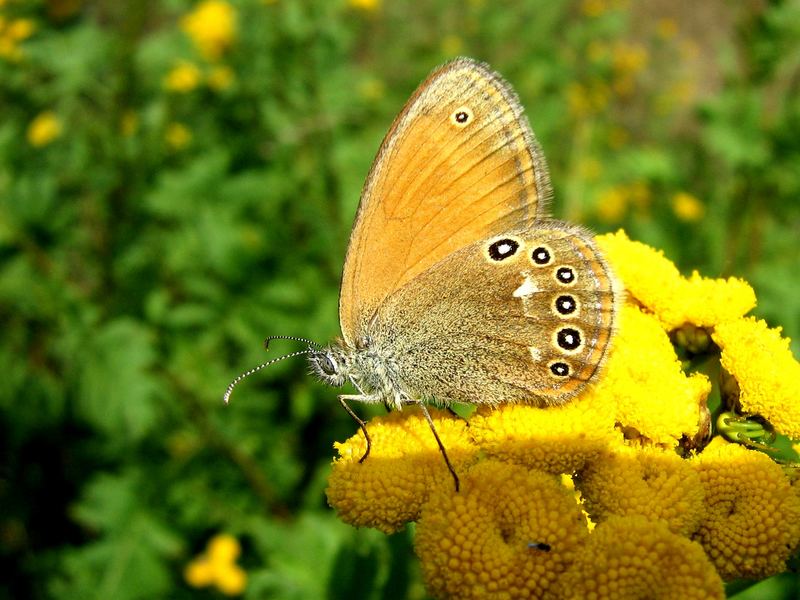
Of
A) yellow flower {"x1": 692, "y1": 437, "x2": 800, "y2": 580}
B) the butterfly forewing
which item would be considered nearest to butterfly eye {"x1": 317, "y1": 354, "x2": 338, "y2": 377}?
the butterfly forewing

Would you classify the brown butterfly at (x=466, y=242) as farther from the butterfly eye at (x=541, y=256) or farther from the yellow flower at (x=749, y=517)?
the yellow flower at (x=749, y=517)

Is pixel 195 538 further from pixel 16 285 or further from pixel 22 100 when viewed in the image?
pixel 22 100

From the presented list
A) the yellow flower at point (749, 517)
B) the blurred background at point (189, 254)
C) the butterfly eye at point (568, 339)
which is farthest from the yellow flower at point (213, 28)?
the yellow flower at point (749, 517)

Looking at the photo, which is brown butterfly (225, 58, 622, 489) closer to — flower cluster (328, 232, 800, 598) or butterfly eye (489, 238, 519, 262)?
butterfly eye (489, 238, 519, 262)

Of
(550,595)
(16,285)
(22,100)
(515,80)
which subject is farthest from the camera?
(515,80)

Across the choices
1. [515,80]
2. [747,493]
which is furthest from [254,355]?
[515,80]

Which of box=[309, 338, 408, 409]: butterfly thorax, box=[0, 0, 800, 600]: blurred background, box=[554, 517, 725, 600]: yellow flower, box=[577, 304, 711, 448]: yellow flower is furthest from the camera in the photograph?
box=[0, 0, 800, 600]: blurred background

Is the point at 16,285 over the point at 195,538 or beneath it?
over
